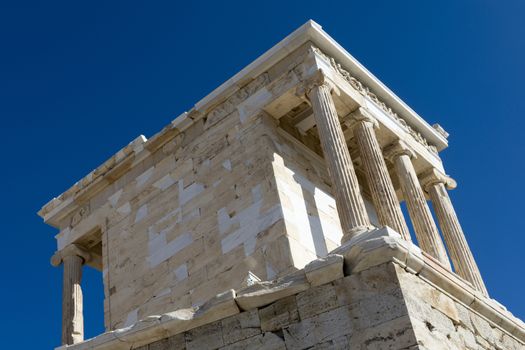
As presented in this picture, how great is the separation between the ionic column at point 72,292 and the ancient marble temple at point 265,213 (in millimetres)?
28

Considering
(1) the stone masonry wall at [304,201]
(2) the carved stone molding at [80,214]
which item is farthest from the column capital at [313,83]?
(2) the carved stone molding at [80,214]

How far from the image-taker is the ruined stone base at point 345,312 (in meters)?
8.90

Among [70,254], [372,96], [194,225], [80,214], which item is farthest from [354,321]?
[80,214]

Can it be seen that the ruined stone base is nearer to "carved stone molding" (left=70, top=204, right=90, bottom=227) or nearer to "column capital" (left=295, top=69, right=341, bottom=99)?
"column capital" (left=295, top=69, right=341, bottom=99)

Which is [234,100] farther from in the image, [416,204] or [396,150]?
[416,204]

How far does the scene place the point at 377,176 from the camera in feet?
47.0

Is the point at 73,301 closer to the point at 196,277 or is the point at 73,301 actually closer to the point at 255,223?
the point at 196,277

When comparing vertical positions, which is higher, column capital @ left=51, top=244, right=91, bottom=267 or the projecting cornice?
the projecting cornice

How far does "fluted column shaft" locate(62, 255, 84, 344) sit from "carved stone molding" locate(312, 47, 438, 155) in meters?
6.37

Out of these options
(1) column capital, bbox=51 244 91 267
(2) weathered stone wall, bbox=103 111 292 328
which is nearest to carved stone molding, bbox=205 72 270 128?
(2) weathered stone wall, bbox=103 111 292 328

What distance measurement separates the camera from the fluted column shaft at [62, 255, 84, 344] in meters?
16.0

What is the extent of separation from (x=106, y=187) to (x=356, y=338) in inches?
375

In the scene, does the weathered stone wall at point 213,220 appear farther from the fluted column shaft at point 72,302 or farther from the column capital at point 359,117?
the column capital at point 359,117

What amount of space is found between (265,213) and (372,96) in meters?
3.99
